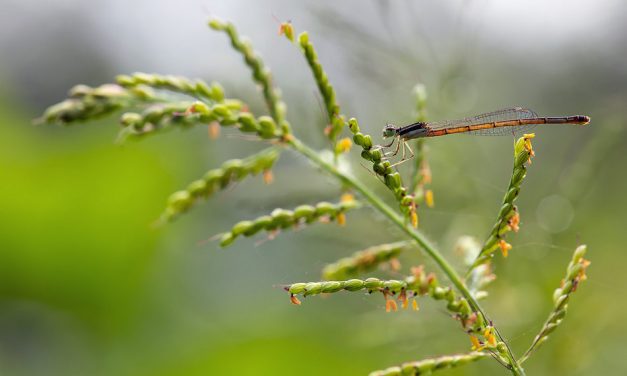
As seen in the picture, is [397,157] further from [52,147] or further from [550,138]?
[52,147]

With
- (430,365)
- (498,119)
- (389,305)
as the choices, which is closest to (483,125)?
(498,119)

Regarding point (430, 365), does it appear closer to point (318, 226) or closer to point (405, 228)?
point (405, 228)

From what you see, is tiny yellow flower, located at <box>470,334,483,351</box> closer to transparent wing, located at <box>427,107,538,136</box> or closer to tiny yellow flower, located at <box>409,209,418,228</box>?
tiny yellow flower, located at <box>409,209,418,228</box>

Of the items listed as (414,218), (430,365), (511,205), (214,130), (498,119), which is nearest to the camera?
(430,365)

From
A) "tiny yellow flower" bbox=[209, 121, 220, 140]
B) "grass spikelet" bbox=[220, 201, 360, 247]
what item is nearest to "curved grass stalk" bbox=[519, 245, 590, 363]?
"grass spikelet" bbox=[220, 201, 360, 247]

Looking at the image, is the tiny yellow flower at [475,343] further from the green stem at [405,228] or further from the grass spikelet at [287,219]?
the grass spikelet at [287,219]

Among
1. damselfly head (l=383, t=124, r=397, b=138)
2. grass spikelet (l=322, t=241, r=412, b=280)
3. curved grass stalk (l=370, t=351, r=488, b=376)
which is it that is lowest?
curved grass stalk (l=370, t=351, r=488, b=376)
